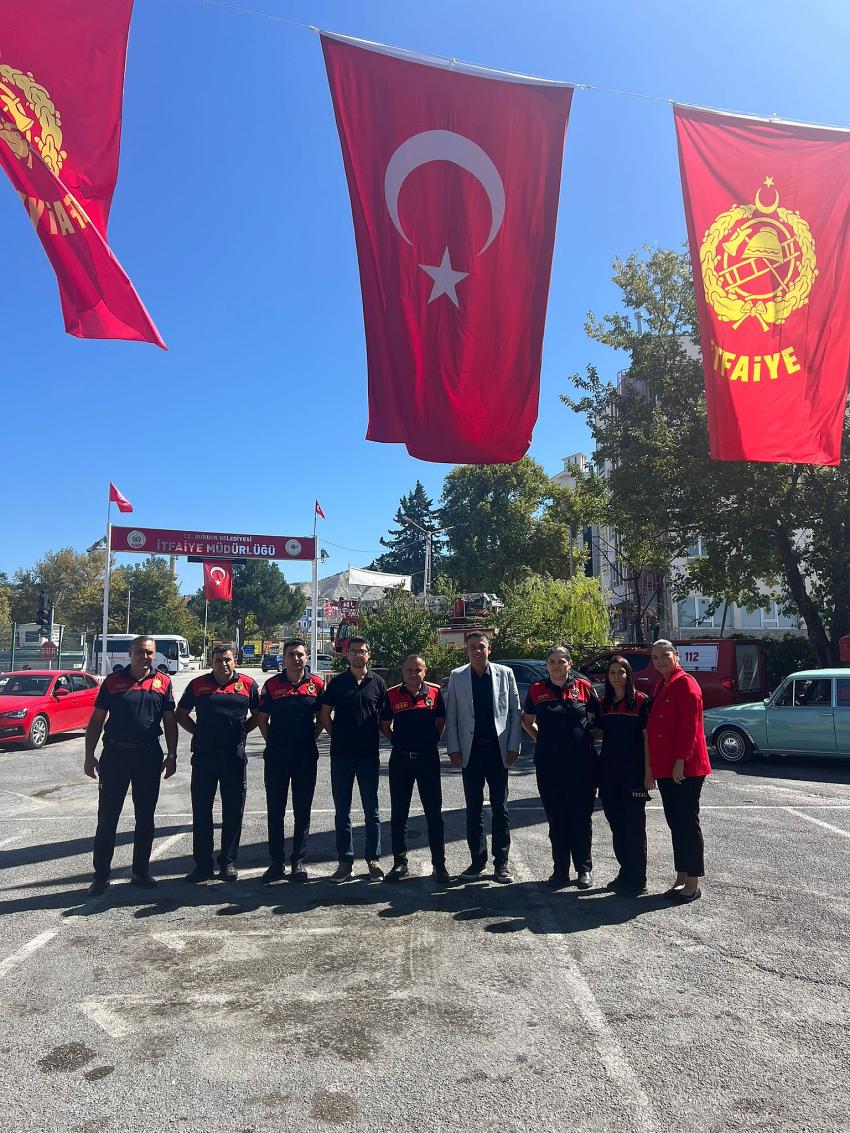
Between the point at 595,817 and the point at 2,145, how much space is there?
8538 millimetres

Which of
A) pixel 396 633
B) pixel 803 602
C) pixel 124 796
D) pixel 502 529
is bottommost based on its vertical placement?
pixel 124 796

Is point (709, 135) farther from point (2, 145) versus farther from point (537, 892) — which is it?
point (537, 892)

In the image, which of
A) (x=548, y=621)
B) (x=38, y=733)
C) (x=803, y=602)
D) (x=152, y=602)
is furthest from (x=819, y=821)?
(x=152, y=602)

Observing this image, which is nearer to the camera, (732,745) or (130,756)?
(130,756)

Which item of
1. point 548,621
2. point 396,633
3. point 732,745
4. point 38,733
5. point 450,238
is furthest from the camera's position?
point 548,621

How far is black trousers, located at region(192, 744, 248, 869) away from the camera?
5.91 metres

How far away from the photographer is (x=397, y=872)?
5867 mm

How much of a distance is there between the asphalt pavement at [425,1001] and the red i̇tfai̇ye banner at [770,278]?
14.3 feet

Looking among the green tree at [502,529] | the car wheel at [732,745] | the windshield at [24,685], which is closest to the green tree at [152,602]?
the green tree at [502,529]

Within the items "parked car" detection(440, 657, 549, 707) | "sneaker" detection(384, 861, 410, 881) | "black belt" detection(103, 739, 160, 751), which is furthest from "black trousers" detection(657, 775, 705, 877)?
"parked car" detection(440, 657, 549, 707)

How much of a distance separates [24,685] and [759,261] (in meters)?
15.1

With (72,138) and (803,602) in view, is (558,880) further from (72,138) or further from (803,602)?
(803,602)

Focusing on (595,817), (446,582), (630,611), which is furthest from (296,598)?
(595,817)

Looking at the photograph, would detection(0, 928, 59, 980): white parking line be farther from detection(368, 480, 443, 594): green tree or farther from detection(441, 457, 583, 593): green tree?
detection(368, 480, 443, 594): green tree
